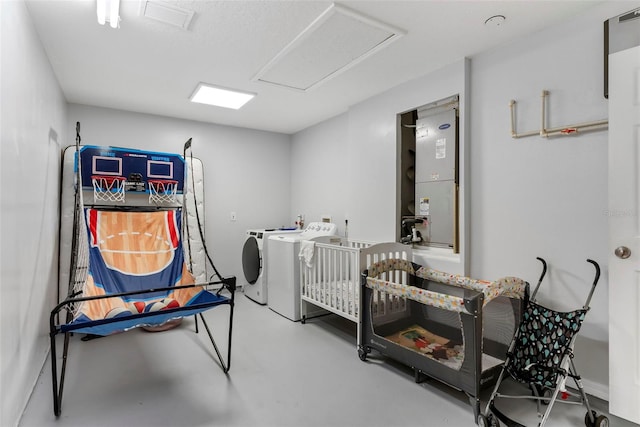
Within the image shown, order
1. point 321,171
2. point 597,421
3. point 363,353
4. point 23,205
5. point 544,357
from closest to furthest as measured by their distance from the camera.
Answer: point 597,421, point 544,357, point 23,205, point 363,353, point 321,171

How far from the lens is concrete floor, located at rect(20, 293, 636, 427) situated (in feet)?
6.22

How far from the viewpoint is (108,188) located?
141 inches

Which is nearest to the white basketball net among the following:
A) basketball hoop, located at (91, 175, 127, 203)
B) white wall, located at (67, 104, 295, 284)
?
basketball hoop, located at (91, 175, 127, 203)

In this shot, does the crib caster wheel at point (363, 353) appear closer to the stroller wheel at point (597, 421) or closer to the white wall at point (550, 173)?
the white wall at point (550, 173)

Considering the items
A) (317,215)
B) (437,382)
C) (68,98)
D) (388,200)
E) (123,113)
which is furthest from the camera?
(317,215)

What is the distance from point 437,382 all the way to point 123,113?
14.4ft

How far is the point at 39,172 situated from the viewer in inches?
94.8

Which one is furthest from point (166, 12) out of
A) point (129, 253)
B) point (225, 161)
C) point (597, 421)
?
point (597, 421)

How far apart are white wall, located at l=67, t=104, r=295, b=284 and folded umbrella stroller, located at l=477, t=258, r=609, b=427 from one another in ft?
12.2

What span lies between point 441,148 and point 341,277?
4.81 ft

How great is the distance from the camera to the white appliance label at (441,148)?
116 inches

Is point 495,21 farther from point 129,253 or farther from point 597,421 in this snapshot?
point 129,253

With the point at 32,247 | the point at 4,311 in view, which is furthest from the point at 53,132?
the point at 4,311

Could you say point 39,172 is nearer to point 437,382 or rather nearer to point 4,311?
point 4,311
